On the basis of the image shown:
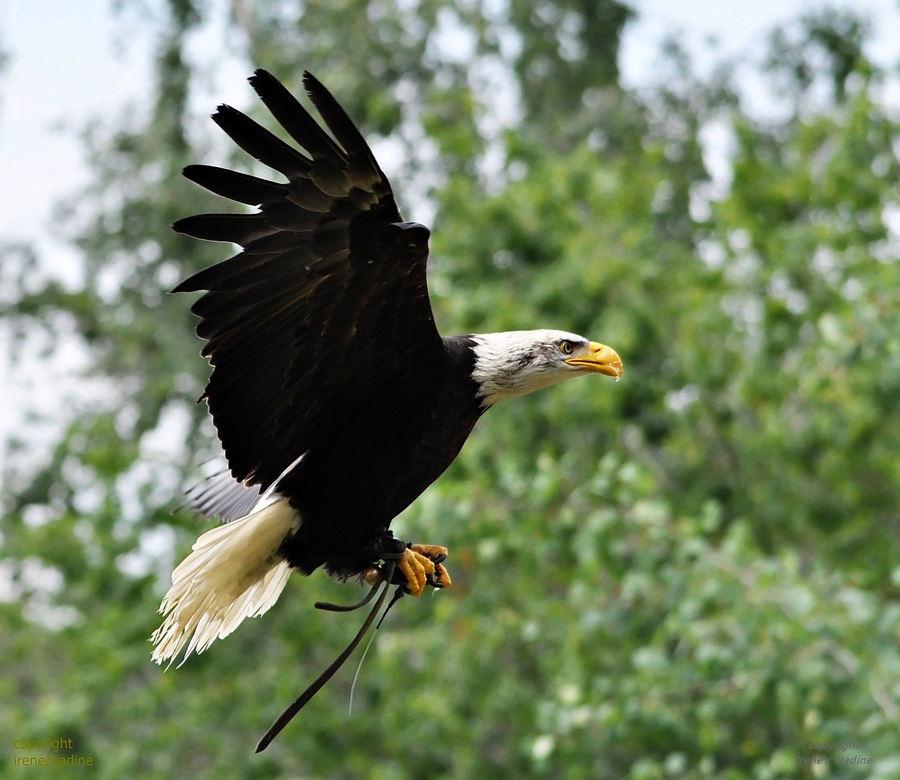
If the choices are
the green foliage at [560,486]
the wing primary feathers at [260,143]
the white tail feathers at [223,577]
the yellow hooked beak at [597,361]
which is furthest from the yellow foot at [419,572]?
the green foliage at [560,486]

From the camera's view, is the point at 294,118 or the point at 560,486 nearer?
the point at 294,118

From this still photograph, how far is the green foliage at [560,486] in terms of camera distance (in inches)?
246

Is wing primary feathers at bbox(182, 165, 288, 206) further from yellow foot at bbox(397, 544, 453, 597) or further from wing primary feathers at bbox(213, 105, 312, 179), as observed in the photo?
yellow foot at bbox(397, 544, 453, 597)

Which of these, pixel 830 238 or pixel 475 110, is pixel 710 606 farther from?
pixel 475 110

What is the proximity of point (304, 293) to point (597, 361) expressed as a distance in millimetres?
977

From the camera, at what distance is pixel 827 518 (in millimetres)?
8352

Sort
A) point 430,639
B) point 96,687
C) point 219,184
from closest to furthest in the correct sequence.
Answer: point 219,184 → point 430,639 → point 96,687

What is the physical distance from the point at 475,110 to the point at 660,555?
446 cm

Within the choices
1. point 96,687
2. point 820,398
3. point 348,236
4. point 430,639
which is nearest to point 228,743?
point 96,687

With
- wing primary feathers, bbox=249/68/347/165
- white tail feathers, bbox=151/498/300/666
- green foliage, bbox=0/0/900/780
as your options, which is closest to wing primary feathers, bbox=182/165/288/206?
wing primary feathers, bbox=249/68/347/165

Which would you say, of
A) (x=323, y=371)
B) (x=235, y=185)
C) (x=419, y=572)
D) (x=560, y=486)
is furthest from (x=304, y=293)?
(x=560, y=486)

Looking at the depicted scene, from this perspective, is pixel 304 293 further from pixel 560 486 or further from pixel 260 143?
pixel 560 486

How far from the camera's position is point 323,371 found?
3.43 meters

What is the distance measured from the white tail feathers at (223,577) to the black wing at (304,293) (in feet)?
0.56
